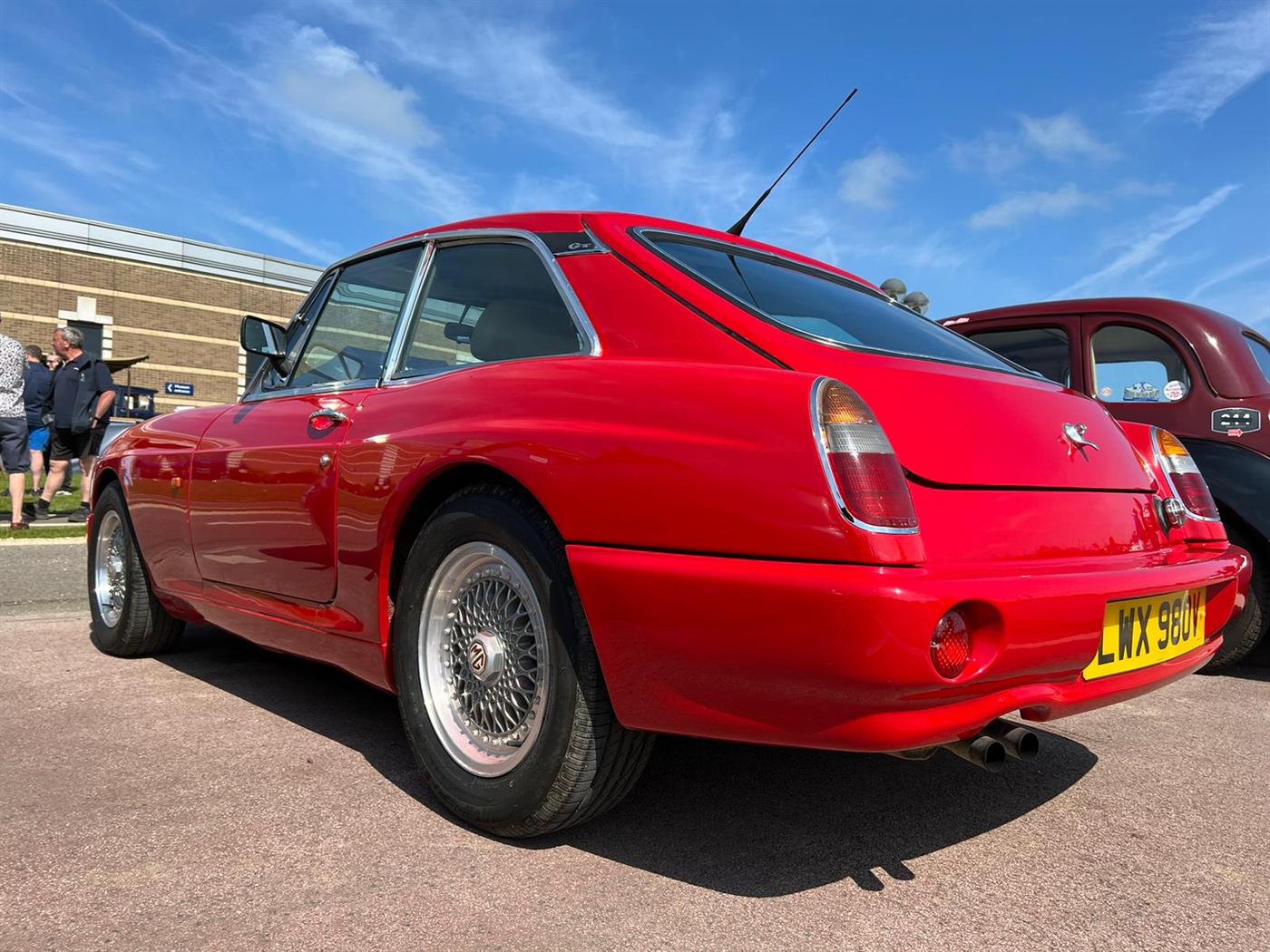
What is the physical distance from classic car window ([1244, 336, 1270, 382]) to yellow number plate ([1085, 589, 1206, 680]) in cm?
264

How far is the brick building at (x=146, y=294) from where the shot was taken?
99.1 feet

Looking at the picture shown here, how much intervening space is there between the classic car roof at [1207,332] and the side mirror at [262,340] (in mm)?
3761

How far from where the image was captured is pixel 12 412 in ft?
28.1

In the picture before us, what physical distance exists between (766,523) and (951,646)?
393mm

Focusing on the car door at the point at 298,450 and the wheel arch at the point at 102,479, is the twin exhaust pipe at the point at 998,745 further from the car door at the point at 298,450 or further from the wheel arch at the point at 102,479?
the wheel arch at the point at 102,479

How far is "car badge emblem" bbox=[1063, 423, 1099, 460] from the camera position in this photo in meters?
2.18

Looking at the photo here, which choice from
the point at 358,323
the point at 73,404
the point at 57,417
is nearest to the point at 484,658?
the point at 358,323

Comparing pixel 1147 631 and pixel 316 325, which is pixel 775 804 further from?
pixel 316 325

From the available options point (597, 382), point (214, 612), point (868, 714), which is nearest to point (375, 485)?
point (597, 382)

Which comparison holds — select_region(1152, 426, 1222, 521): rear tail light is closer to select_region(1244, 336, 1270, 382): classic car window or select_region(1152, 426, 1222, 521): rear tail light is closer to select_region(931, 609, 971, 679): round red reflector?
select_region(931, 609, 971, 679): round red reflector

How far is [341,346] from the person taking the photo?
318 centimetres

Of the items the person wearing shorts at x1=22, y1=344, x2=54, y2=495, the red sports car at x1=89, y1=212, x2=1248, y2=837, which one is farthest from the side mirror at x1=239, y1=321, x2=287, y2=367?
the person wearing shorts at x1=22, y1=344, x2=54, y2=495

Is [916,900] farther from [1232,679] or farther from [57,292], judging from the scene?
[57,292]

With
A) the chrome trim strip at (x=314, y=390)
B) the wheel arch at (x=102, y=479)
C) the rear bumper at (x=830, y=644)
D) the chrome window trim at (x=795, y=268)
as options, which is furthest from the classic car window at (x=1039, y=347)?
the wheel arch at (x=102, y=479)
